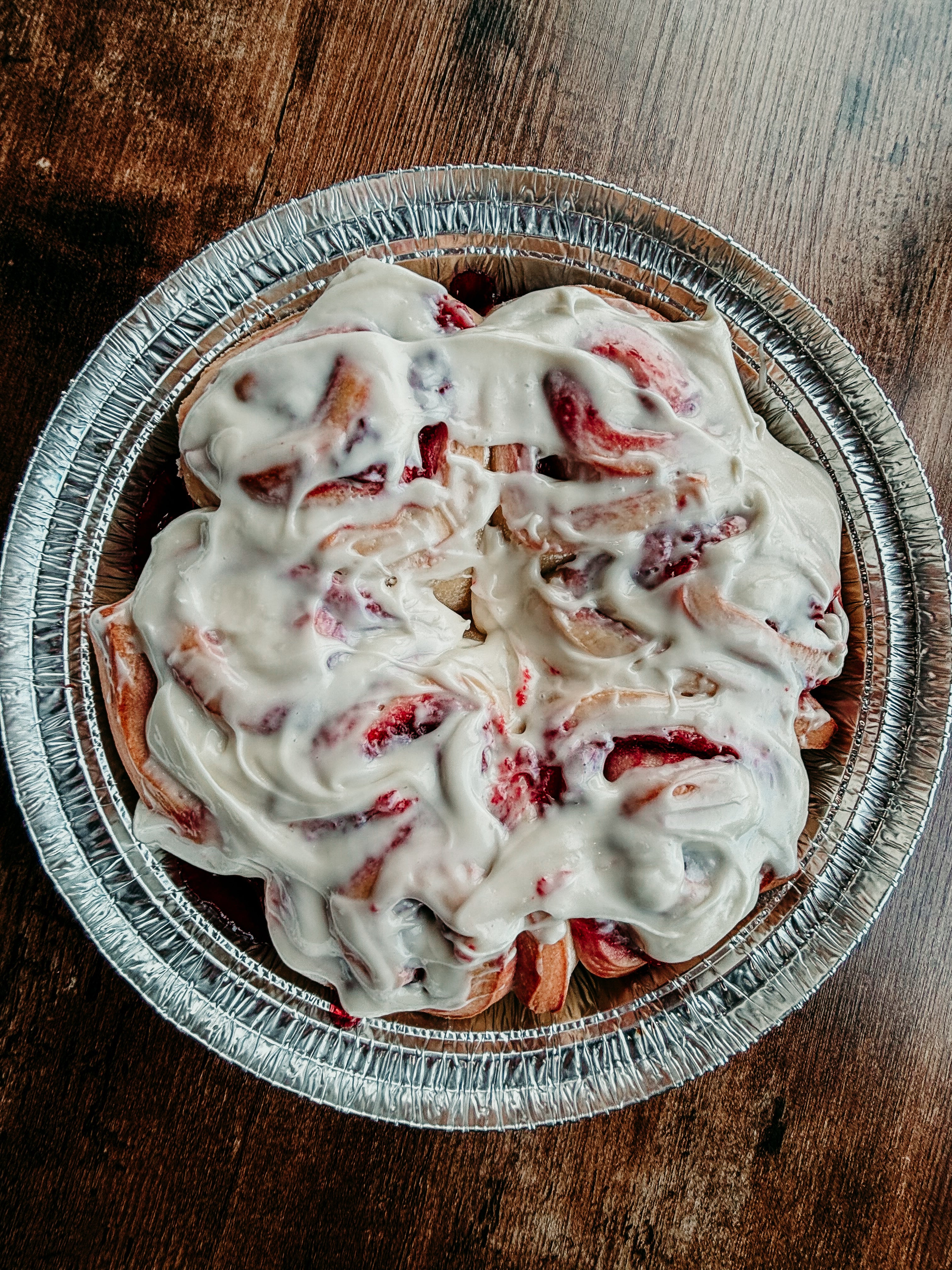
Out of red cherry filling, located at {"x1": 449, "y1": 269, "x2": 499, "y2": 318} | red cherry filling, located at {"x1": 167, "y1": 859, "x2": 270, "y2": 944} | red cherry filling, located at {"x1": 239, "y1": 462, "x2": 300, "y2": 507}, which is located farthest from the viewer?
red cherry filling, located at {"x1": 449, "y1": 269, "x2": 499, "y2": 318}

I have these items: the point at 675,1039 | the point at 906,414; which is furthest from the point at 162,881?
the point at 906,414

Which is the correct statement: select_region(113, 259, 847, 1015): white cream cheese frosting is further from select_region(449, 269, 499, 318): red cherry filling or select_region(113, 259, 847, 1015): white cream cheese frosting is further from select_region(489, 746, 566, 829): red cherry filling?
select_region(449, 269, 499, 318): red cherry filling

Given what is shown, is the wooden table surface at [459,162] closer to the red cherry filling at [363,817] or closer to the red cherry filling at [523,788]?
the red cherry filling at [363,817]

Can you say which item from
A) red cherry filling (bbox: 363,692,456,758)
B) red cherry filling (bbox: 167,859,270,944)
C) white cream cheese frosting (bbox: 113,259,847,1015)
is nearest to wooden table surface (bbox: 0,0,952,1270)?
red cherry filling (bbox: 167,859,270,944)

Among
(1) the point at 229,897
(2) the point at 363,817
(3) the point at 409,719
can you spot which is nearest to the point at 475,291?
(3) the point at 409,719

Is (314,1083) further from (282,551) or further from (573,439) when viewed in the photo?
(573,439)

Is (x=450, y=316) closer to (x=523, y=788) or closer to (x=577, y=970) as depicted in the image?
(x=523, y=788)

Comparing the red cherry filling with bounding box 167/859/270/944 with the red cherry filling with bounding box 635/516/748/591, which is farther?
the red cherry filling with bounding box 167/859/270/944
